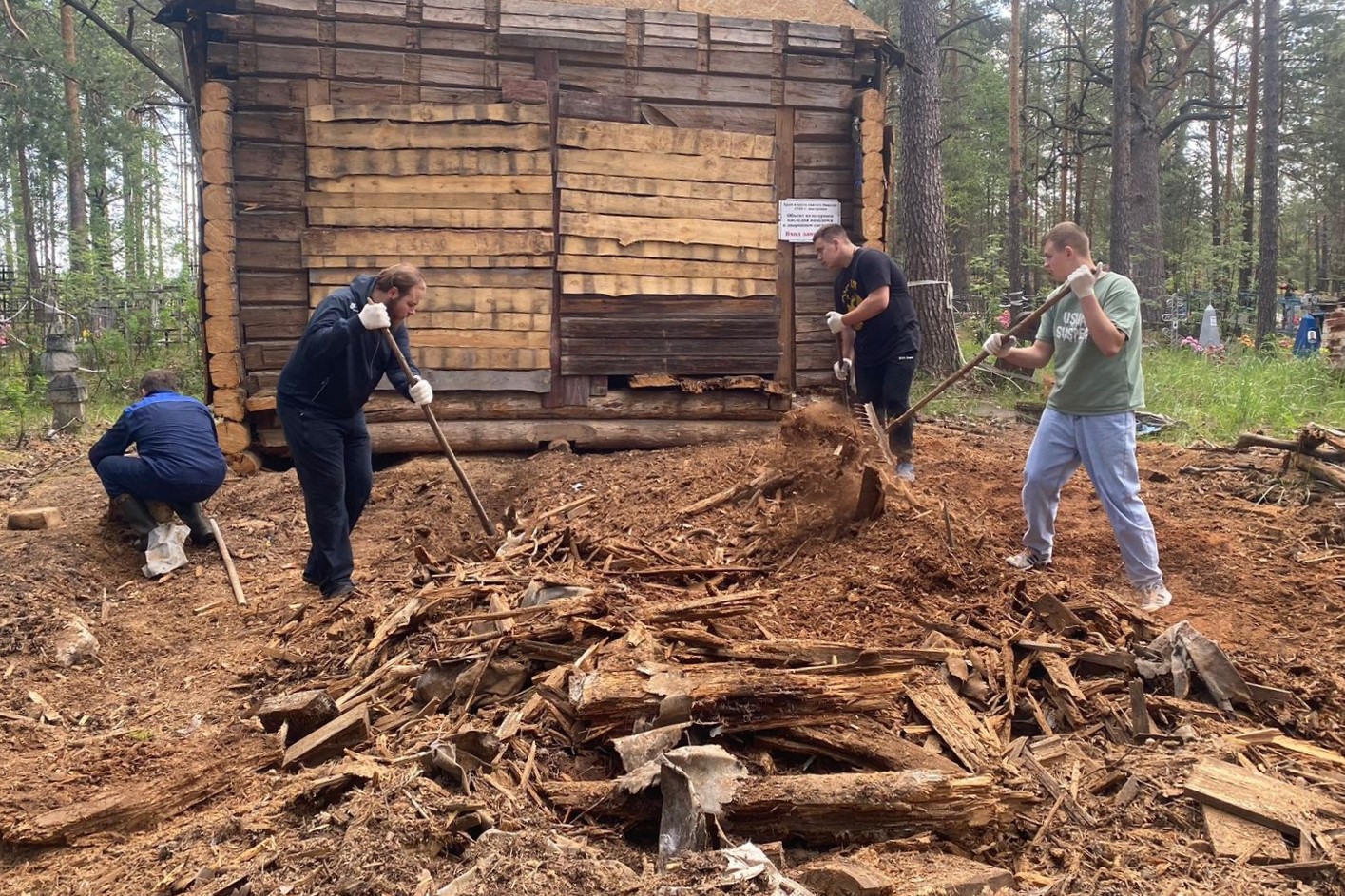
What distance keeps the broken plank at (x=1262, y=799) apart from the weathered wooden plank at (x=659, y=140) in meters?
6.67

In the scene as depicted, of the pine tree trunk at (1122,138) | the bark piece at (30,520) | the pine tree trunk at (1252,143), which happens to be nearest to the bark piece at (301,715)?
the bark piece at (30,520)

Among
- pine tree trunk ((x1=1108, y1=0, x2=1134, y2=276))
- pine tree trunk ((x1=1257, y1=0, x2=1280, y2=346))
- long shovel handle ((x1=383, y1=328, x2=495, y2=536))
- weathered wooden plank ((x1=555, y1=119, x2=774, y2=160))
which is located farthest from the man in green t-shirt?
pine tree trunk ((x1=1257, y1=0, x2=1280, y2=346))

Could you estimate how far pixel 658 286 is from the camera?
323 inches

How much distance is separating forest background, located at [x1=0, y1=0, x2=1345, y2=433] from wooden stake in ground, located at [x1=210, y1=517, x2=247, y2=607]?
492cm

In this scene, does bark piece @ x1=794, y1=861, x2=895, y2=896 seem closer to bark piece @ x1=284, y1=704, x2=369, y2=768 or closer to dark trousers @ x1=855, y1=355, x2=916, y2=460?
bark piece @ x1=284, y1=704, x2=369, y2=768

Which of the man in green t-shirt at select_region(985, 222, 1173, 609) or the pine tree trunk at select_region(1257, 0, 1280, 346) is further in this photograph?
the pine tree trunk at select_region(1257, 0, 1280, 346)

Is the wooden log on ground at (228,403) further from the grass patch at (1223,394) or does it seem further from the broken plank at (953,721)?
the grass patch at (1223,394)

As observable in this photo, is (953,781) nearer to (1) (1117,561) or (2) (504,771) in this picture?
(2) (504,771)

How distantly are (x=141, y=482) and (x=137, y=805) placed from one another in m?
3.50

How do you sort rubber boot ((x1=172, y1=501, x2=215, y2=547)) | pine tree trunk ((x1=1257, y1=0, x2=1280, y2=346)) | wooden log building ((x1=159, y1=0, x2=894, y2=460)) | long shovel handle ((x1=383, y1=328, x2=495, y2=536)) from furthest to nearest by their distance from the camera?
pine tree trunk ((x1=1257, y1=0, x2=1280, y2=346)), wooden log building ((x1=159, y1=0, x2=894, y2=460)), rubber boot ((x1=172, y1=501, x2=215, y2=547)), long shovel handle ((x1=383, y1=328, x2=495, y2=536))

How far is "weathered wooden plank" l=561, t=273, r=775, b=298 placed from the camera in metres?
8.04

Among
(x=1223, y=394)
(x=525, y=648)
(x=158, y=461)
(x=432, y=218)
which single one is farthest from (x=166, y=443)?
(x=1223, y=394)

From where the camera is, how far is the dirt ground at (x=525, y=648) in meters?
2.33

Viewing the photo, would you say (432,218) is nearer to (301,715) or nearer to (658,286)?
(658,286)
